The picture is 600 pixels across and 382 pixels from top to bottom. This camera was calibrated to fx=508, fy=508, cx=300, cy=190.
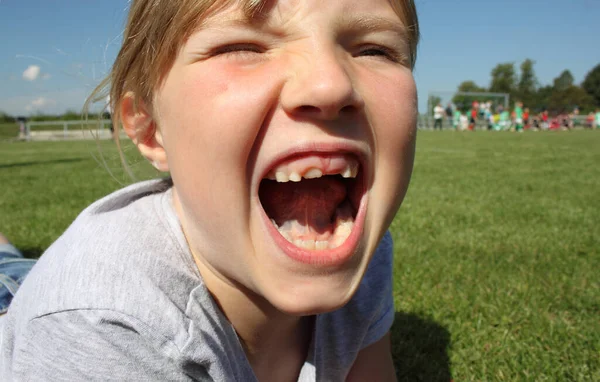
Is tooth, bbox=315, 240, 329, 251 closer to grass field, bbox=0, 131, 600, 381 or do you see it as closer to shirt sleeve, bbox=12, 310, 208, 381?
shirt sleeve, bbox=12, 310, 208, 381

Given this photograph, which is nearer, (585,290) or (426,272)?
(585,290)

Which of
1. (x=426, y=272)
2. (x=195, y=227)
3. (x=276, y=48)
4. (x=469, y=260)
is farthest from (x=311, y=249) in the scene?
(x=469, y=260)

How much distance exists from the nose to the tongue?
0.23 metres

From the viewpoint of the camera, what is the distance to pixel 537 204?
20.2 feet

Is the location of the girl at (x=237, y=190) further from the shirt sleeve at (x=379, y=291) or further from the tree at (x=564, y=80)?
the tree at (x=564, y=80)

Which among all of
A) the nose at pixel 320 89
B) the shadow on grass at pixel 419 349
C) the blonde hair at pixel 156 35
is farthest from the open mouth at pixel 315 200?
the shadow on grass at pixel 419 349

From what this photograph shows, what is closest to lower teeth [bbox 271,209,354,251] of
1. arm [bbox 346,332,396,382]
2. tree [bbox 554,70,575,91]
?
arm [bbox 346,332,396,382]

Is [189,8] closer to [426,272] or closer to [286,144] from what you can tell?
[286,144]

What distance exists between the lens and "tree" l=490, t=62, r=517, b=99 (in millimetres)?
92812

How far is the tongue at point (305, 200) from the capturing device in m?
1.28

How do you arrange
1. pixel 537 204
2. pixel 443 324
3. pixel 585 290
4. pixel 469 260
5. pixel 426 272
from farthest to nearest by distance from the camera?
pixel 537 204
pixel 469 260
pixel 426 272
pixel 585 290
pixel 443 324

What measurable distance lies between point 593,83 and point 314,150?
347ft

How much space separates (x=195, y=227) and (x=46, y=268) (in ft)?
1.42

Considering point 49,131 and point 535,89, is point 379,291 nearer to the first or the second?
point 49,131
